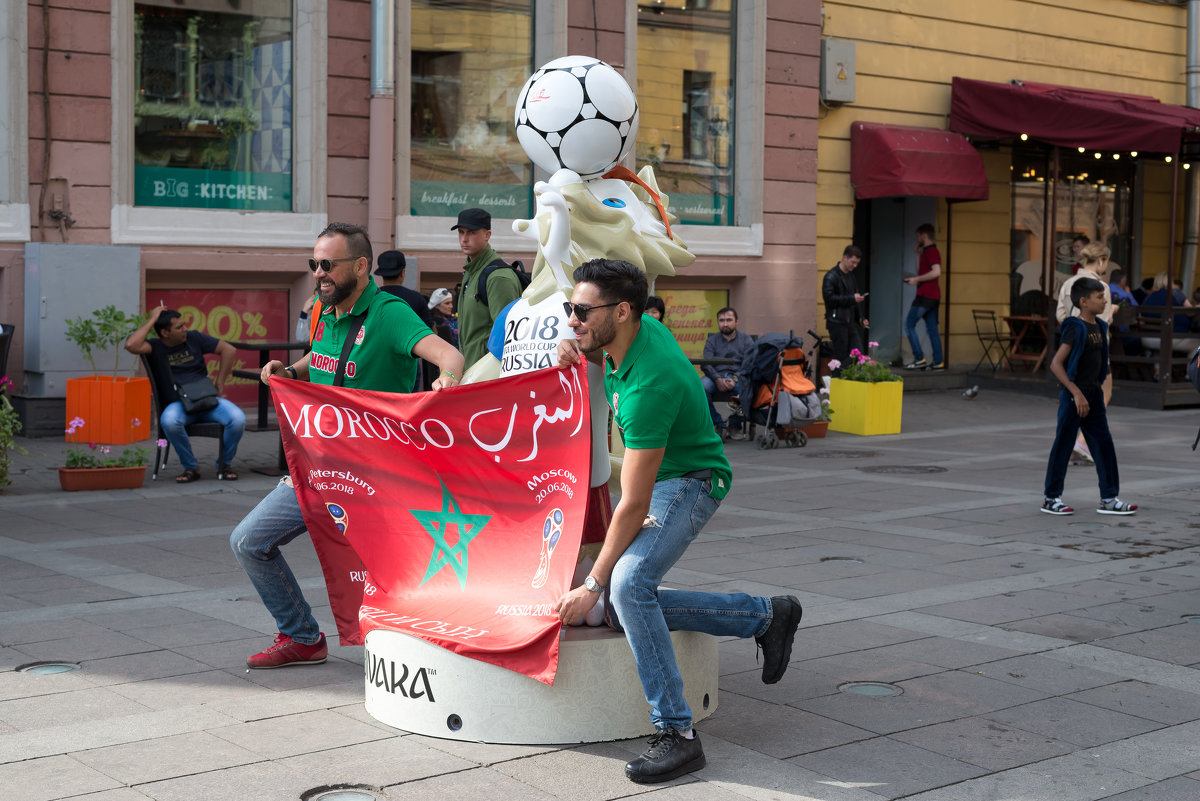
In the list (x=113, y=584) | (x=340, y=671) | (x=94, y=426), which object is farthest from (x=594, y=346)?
(x=94, y=426)

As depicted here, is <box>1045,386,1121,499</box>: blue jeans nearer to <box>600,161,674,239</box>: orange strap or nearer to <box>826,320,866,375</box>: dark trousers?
<box>600,161,674,239</box>: orange strap

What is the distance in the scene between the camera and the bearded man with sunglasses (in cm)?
568

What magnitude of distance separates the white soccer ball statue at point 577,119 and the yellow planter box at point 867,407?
9.00 meters

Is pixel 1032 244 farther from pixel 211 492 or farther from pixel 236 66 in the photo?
pixel 211 492

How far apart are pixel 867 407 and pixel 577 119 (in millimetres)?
9311

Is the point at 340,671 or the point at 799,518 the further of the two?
the point at 799,518

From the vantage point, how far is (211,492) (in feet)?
35.4

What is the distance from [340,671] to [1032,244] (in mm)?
18750

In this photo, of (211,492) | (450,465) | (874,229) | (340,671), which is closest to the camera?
(450,465)

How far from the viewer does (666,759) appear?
453 cm

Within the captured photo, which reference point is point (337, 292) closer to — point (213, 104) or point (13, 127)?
point (13, 127)

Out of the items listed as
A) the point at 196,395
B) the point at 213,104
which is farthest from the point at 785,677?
the point at 213,104

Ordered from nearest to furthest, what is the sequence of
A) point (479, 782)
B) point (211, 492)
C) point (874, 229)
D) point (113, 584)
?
point (479, 782) → point (113, 584) → point (211, 492) → point (874, 229)

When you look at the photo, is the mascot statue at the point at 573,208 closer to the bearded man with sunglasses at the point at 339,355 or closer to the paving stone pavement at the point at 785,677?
the bearded man with sunglasses at the point at 339,355
